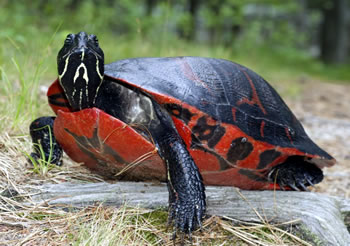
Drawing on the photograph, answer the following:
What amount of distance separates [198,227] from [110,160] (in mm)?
634

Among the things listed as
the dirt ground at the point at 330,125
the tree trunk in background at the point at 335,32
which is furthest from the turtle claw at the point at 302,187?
the tree trunk in background at the point at 335,32

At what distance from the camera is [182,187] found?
187 cm

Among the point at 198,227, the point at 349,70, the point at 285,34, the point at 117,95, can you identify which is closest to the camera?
the point at 198,227

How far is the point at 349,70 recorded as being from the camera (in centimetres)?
1323

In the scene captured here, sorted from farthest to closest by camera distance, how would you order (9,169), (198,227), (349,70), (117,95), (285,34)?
(285,34), (349,70), (117,95), (9,169), (198,227)

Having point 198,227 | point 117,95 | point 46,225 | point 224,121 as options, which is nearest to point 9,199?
point 46,225

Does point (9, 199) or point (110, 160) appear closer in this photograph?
point (9, 199)

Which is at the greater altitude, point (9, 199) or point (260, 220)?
point (9, 199)

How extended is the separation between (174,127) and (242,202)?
584mm

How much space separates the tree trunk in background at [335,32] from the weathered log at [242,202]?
48.9 ft

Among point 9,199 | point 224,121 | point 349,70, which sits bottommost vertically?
point 349,70

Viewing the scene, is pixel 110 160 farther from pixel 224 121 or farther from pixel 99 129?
pixel 224 121

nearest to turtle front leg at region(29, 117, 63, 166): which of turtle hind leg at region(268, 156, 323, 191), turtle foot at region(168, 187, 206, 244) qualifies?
turtle foot at region(168, 187, 206, 244)

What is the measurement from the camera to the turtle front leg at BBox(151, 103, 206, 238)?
5.97 feet
